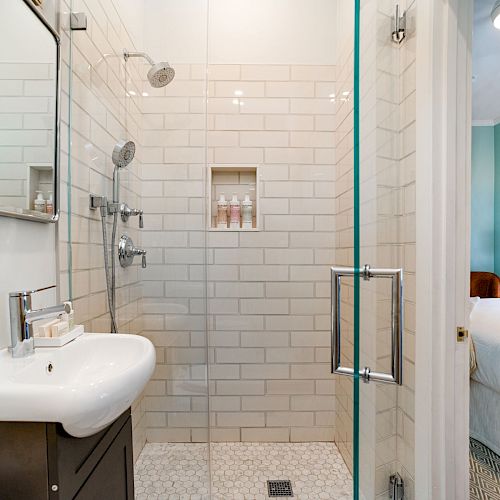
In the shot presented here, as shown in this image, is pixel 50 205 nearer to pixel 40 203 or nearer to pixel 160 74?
pixel 40 203

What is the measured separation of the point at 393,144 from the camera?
1.28m

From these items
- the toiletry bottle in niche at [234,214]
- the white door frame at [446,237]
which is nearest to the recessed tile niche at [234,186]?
the toiletry bottle in niche at [234,214]

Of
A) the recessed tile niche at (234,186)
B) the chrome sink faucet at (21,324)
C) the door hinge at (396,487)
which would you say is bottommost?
the door hinge at (396,487)

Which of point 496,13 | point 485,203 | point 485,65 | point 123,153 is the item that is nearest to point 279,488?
point 123,153

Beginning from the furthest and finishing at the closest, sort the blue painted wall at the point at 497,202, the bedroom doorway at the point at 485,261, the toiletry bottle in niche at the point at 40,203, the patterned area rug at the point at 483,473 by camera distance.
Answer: the blue painted wall at the point at 497,202 → the bedroom doorway at the point at 485,261 → the patterned area rug at the point at 483,473 → the toiletry bottle in niche at the point at 40,203

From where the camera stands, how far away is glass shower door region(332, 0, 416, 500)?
1.04 metres

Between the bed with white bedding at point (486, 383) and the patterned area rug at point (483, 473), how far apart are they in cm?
4

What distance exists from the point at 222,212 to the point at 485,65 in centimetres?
210

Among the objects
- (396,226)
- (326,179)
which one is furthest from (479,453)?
(326,179)

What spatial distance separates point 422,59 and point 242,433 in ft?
6.78

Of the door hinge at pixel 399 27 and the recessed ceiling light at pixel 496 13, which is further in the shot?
the recessed ceiling light at pixel 496 13

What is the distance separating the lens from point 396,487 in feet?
4.16

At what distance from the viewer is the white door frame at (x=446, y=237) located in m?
1.16

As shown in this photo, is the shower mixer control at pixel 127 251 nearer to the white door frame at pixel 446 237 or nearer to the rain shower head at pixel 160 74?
the rain shower head at pixel 160 74
